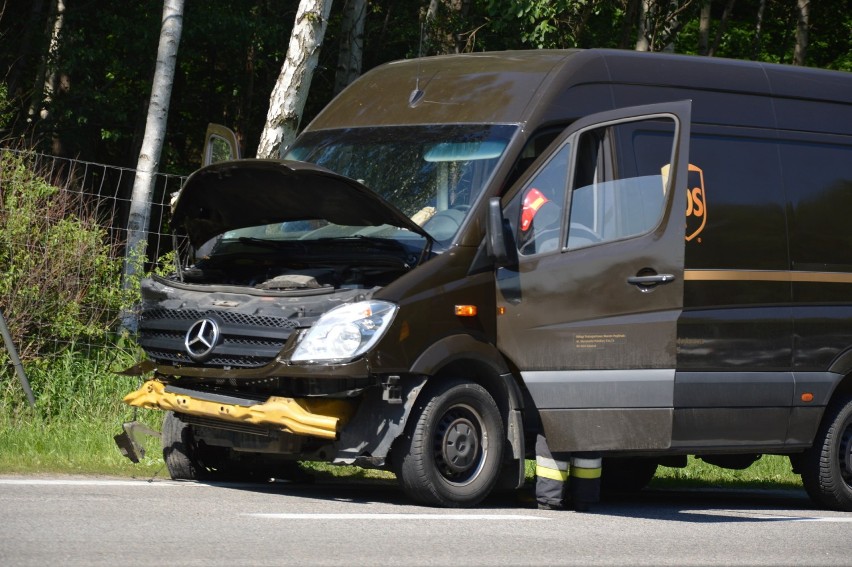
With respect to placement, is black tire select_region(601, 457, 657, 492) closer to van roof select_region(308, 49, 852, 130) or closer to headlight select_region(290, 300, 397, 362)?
van roof select_region(308, 49, 852, 130)

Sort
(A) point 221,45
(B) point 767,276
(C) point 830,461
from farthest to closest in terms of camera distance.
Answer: (A) point 221,45 < (C) point 830,461 < (B) point 767,276

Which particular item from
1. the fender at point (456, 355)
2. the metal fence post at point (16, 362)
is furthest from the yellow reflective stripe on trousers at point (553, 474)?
the metal fence post at point (16, 362)

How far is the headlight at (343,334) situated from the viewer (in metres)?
7.61

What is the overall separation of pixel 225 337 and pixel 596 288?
2.19 meters

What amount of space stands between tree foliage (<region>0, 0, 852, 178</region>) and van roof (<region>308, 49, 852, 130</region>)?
9.58m

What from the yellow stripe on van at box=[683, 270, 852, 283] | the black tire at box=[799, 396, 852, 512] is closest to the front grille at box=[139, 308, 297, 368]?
the yellow stripe on van at box=[683, 270, 852, 283]

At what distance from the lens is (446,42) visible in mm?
23562

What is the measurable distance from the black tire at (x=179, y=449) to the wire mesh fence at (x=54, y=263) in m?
2.78

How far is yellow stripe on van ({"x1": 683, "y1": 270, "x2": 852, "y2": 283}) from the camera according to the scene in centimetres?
895

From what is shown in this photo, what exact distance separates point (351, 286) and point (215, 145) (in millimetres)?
2278

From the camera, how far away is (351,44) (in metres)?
25.0

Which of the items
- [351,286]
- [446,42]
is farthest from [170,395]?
[446,42]

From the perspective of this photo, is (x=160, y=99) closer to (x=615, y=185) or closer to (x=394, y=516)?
(x=615, y=185)

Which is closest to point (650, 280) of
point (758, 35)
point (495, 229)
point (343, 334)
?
point (495, 229)
